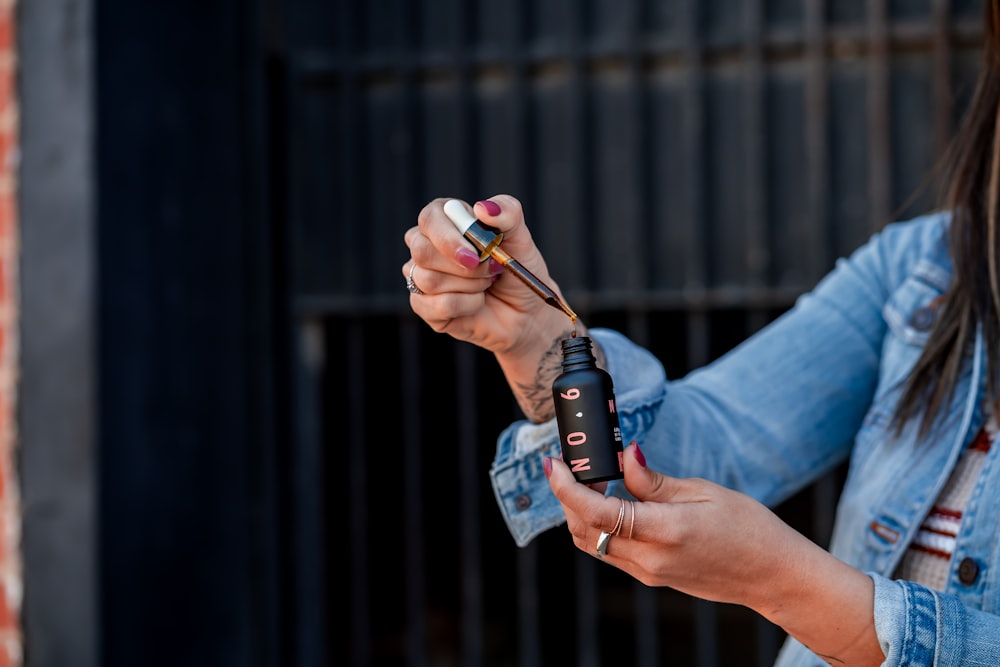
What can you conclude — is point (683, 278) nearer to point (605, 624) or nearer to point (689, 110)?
point (689, 110)

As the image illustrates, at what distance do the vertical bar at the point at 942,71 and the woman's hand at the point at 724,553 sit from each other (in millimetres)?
1511

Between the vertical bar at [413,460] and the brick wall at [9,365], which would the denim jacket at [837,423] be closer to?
the vertical bar at [413,460]

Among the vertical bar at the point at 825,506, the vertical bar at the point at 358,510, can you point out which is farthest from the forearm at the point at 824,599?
the vertical bar at the point at 358,510

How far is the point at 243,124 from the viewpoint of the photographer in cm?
246

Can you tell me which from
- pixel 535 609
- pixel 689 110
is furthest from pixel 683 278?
pixel 535 609

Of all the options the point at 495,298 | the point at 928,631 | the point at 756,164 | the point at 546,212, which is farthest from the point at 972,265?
the point at 546,212

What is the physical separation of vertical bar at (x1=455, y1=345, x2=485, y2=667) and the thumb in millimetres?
1468

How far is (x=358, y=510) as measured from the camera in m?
2.50

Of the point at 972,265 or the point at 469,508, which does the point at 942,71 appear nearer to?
the point at 972,265

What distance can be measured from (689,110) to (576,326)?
1262mm

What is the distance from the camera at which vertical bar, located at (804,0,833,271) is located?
7.28ft

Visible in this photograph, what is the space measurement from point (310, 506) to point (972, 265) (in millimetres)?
1761

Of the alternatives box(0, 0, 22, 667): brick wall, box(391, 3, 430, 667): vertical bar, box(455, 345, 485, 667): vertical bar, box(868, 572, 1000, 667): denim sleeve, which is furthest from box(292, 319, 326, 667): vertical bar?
box(868, 572, 1000, 667): denim sleeve

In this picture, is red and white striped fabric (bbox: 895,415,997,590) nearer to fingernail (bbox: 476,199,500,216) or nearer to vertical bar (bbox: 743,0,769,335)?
fingernail (bbox: 476,199,500,216)
